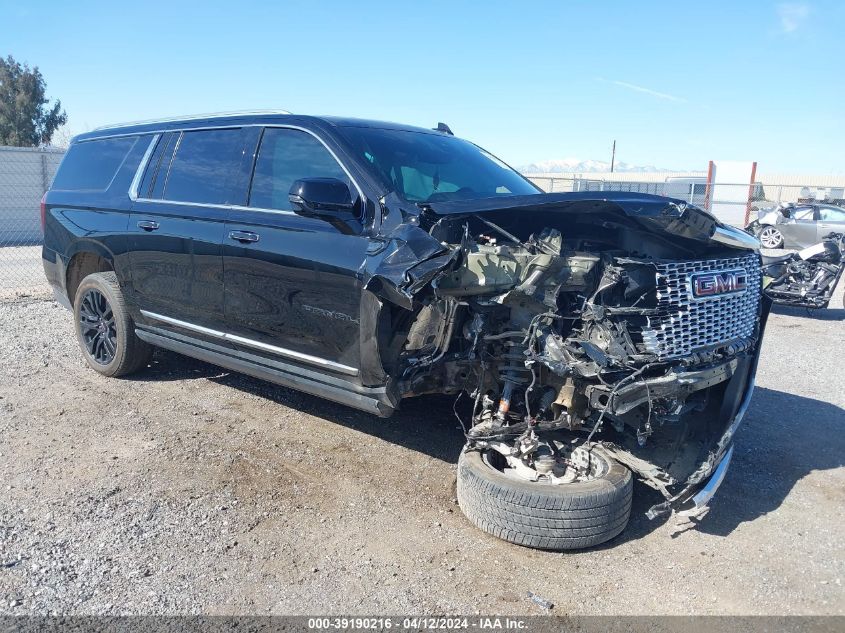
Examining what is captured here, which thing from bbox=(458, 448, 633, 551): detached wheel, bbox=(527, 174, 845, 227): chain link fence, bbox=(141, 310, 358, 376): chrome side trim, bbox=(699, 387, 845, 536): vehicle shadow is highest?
Answer: bbox=(527, 174, 845, 227): chain link fence

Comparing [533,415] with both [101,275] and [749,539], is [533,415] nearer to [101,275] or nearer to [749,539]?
[749,539]

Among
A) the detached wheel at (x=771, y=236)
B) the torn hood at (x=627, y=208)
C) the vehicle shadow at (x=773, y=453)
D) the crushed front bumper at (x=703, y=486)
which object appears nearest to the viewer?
the torn hood at (x=627, y=208)

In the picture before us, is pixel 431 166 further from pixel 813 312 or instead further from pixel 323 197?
pixel 813 312

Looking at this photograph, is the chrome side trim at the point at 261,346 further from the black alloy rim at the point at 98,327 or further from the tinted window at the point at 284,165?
the tinted window at the point at 284,165

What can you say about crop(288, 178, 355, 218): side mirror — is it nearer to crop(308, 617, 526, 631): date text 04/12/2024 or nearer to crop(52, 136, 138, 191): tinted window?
crop(308, 617, 526, 631): date text 04/12/2024

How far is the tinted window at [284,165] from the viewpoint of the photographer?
13.5 ft

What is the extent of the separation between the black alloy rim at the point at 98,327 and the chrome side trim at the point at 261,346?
666mm

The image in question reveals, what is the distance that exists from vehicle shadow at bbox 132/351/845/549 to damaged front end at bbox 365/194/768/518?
0.95 feet

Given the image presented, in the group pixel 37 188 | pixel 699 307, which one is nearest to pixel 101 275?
pixel 699 307

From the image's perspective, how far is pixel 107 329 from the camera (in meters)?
5.78

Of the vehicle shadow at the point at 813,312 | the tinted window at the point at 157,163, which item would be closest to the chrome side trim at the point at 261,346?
the tinted window at the point at 157,163

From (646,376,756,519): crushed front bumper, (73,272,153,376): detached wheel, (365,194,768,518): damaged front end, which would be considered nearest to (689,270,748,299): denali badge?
(365,194,768,518): damaged front end

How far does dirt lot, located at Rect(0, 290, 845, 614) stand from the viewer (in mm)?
2980

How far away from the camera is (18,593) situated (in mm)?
2893
